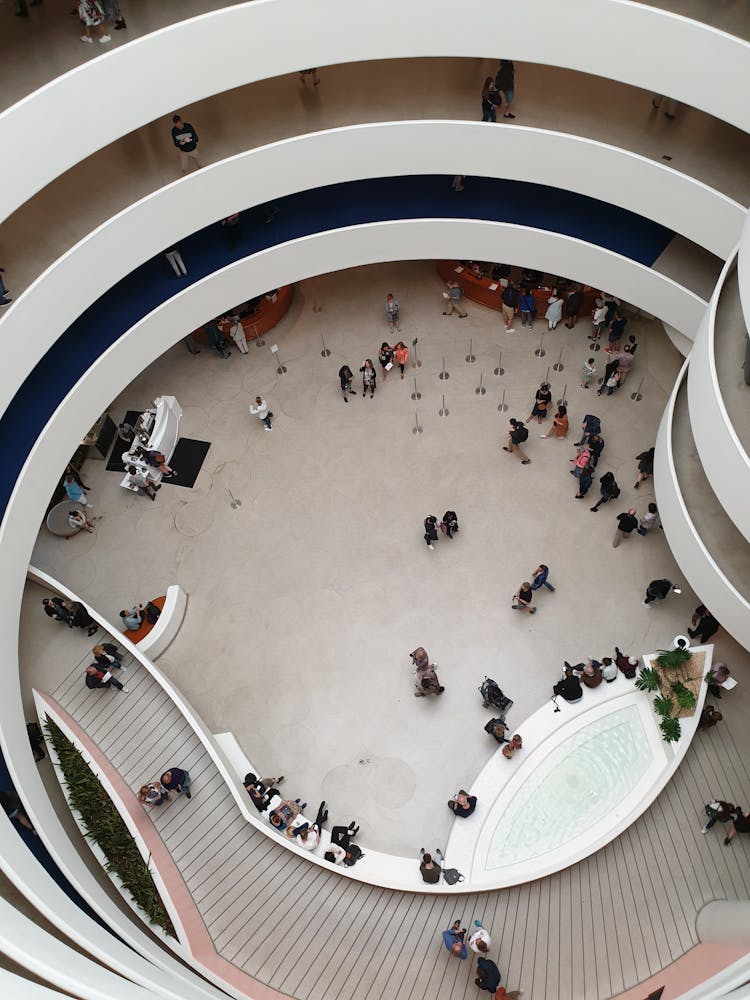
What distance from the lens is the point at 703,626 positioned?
15.3 metres

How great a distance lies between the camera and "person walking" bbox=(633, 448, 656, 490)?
17219mm

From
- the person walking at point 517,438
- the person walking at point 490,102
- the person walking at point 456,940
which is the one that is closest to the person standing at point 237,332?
the person walking at point 517,438

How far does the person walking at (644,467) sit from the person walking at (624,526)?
92 centimetres

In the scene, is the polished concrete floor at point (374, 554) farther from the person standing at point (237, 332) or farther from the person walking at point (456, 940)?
the person walking at point (456, 940)

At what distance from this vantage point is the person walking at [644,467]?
1722 cm

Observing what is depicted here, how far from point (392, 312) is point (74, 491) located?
28.2 ft

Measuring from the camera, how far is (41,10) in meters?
15.4

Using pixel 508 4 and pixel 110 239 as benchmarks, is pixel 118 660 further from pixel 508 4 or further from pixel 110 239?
pixel 508 4

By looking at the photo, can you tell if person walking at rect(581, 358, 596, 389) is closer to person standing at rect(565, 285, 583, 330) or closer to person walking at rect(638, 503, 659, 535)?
person standing at rect(565, 285, 583, 330)

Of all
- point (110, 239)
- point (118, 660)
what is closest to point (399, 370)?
point (110, 239)

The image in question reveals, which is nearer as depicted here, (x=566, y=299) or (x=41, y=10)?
(x=41, y=10)

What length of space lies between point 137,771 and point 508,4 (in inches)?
583

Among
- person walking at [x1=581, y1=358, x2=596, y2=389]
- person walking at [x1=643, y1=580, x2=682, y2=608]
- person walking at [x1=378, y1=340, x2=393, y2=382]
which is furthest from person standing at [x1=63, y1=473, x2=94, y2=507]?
person walking at [x1=643, y1=580, x2=682, y2=608]

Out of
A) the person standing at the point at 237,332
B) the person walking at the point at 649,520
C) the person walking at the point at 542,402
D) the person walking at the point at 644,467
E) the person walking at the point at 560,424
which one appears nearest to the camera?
the person walking at the point at 649,520
